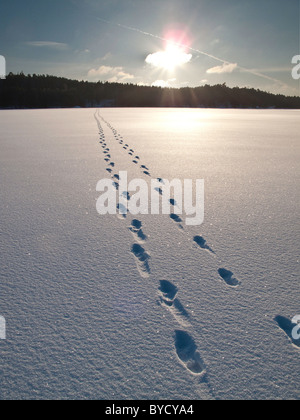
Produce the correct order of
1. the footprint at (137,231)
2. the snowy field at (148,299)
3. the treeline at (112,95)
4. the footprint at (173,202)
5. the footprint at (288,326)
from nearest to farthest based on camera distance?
the snowy field at (148,299), the footprint at (288,326), the footprint at (137,231), the footprint at (173,202), the treeline at (112,95)

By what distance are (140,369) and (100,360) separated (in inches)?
6.5

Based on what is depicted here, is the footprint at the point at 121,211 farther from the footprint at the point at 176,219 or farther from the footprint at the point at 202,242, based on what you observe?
the footprint at the point at 202,242

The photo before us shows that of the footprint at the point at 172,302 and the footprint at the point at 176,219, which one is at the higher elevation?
the footprint at the point at 176,219

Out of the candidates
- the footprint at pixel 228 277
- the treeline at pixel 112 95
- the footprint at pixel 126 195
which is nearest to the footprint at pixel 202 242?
the footprint at pixel 228 277

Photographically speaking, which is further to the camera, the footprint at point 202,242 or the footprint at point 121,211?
the footprint at point 121,211

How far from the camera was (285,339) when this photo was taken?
1181 millimetres

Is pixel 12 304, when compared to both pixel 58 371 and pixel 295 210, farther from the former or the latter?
pixel 295 210

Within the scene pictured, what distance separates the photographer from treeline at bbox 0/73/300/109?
5128cm

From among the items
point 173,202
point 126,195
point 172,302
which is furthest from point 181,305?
point 126,195

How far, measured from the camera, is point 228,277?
1.61 metres

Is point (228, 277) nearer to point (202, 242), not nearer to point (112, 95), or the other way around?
point (202, 242)

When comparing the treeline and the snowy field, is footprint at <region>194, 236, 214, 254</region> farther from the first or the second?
the treeline

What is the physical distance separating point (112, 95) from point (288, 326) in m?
65.5

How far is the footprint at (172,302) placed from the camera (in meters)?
1.29
